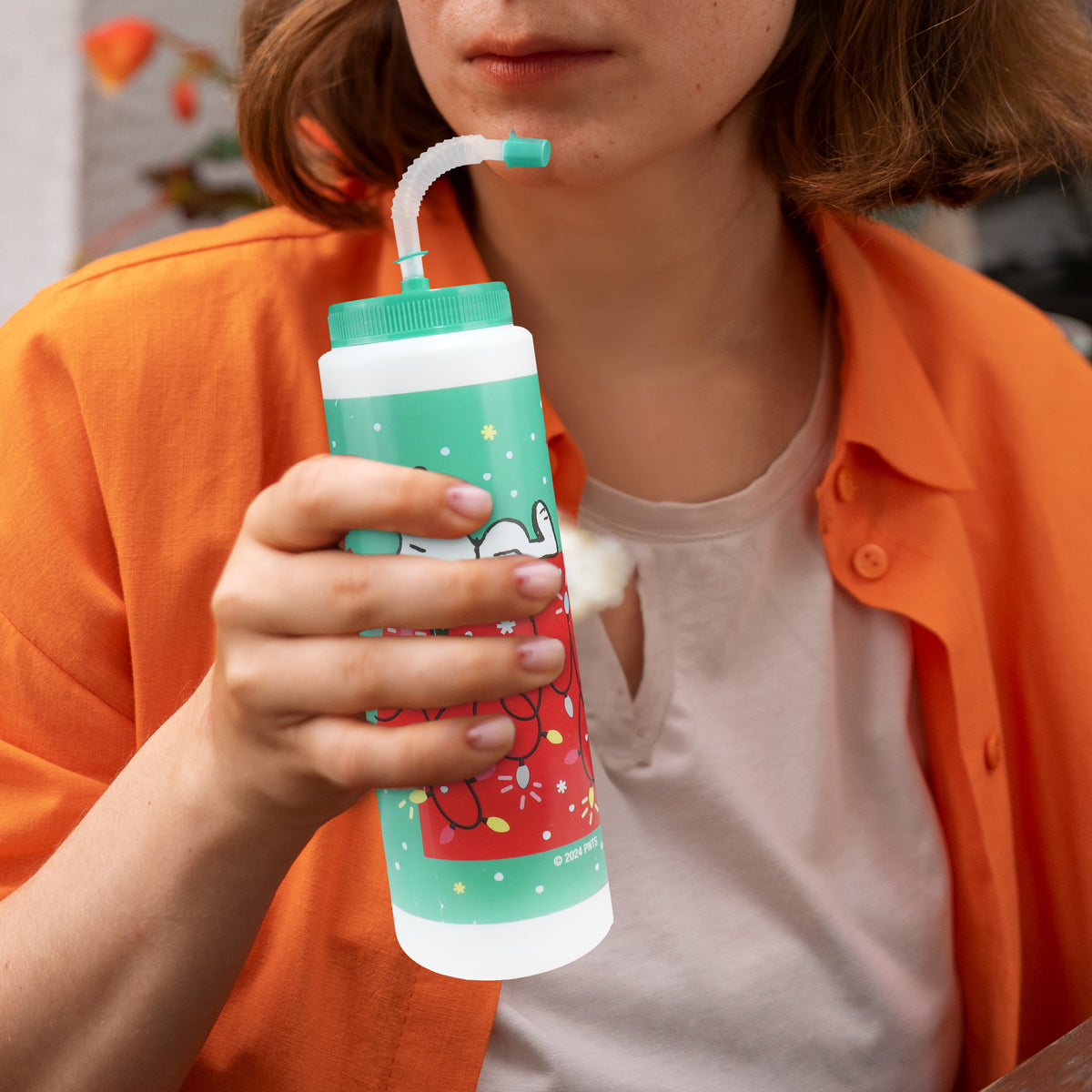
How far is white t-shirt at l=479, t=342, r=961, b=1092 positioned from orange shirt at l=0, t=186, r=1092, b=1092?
0.14ft

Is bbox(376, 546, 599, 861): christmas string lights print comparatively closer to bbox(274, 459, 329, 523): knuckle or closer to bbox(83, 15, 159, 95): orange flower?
bbox(274, 459, 329, 523): knuckle

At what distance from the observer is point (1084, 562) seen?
1.15 m

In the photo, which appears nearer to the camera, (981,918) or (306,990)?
(306,990)

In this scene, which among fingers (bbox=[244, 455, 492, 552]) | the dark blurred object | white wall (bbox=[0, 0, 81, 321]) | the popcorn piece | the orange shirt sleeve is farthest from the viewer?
the dark blurred object

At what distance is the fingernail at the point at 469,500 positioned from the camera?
55cm

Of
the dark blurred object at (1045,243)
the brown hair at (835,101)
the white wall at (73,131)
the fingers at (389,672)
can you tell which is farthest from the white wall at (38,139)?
the dark blurred object at (1045,243)

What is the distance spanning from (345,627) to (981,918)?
2.54 feet

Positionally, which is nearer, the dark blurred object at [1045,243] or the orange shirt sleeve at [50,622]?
the orange shirt sleeve at [50,622]

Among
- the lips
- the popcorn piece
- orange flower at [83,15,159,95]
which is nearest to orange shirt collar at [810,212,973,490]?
the popcorn piece

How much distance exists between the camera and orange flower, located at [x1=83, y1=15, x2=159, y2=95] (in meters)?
1.87

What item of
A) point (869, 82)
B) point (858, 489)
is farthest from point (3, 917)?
point (869, 82)

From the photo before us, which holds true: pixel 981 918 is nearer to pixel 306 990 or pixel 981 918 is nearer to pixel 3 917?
pixel 306 990

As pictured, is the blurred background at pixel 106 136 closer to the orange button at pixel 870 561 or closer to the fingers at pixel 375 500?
the orange button at pixel 870 561

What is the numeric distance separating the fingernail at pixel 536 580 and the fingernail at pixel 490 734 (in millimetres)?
71
